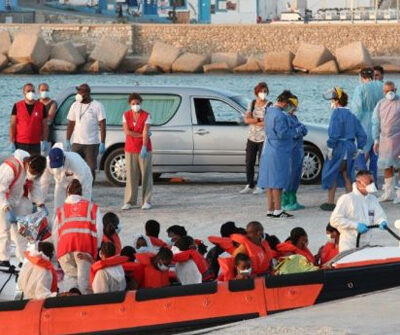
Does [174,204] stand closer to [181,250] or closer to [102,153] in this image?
[102,153]

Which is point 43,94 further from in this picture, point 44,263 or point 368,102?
point 44,263

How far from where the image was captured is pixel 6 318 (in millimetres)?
13852

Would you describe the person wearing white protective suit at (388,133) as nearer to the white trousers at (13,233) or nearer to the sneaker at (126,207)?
the sneaker at (126,207)

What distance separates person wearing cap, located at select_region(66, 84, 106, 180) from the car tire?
11.3 feet

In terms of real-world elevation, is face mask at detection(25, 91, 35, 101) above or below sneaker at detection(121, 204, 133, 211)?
above

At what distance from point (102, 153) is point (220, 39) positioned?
79981 mm

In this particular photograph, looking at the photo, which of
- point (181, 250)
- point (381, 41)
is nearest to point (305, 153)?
point (181, 250)

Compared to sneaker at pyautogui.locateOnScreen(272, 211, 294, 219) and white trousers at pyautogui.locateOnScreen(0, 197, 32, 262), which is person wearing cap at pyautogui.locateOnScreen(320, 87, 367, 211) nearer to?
sneaker at pyautogui.locateOnScreen(272, 211, 294, 219)

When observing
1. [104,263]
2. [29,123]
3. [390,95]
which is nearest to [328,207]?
[390,95]

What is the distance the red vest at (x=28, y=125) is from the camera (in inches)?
885

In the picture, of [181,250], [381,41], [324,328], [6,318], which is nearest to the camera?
[324,328]

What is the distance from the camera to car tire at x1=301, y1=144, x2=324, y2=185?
79.8 ft

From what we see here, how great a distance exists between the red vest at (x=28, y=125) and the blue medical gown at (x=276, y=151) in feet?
11.2

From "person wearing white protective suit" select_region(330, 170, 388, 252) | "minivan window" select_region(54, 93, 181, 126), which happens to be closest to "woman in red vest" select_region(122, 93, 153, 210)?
"minivan window" select_region(54, 93, 181, 126)
